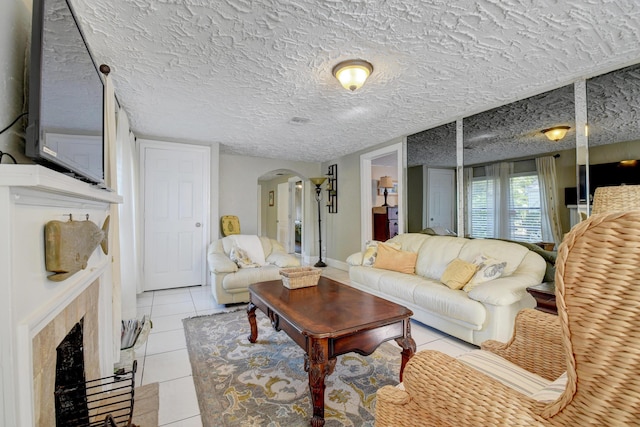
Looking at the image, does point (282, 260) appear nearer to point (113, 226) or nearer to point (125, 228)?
point (125, 228)

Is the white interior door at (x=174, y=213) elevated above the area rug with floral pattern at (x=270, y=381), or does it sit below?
above

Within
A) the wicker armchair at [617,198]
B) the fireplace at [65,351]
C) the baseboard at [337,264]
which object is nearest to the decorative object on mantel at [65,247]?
the fireplace at [65,351]

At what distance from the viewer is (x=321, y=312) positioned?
190 centimetres

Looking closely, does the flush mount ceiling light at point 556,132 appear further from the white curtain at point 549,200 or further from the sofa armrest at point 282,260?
the sofa armrest at point 282,260

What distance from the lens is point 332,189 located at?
6.15 metres

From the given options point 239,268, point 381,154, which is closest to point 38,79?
point 239,268

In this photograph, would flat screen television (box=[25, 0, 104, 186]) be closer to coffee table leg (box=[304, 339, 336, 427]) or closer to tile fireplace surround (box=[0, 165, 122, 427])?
tile fireplace surround (box=[0, 165, 122, 427])

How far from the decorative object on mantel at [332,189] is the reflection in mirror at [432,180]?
6.72 ft

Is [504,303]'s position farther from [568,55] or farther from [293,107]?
[293,107]

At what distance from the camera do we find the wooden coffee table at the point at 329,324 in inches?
61.5

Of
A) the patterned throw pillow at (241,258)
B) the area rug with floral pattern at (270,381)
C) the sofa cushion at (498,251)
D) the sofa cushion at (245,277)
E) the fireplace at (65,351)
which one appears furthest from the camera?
the patterned throw pillow at (241,258)

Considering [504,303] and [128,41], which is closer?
[128,41]

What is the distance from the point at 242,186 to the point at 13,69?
4517mm

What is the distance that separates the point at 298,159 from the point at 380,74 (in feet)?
12.4
